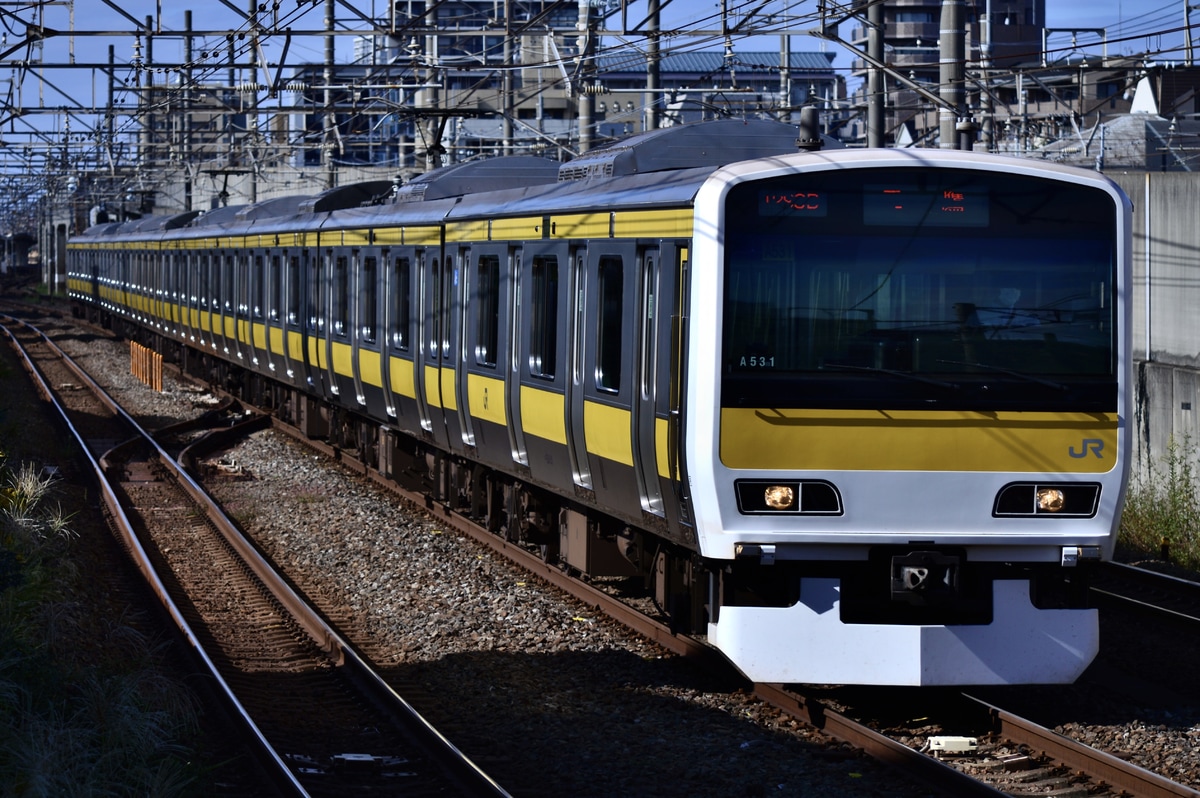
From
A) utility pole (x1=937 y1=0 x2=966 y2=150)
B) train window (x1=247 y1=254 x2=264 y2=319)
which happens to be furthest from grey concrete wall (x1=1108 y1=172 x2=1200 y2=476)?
train window (x1=247 y1=254 x2=264 y2=319)

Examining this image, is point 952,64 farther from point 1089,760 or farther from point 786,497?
point 1089,760

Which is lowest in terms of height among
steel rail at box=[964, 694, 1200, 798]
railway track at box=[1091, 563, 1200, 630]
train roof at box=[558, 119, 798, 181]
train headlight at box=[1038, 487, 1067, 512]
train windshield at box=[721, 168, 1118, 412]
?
railway track at box=[1091, 563, 1200, 630]

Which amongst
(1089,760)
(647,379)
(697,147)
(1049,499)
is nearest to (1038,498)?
(1049,499)

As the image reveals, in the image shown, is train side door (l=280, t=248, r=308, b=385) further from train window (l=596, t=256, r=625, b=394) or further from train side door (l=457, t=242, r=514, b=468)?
train window (l=596, t=256, r=625, b=394)

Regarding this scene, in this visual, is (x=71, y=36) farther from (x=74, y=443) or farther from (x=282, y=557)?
(x=282, y=557)

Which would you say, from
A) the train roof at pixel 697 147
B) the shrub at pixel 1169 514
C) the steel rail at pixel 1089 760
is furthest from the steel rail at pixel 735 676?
the shrub at pixel 1169 514

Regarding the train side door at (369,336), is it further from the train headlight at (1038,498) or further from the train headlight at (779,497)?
the train headlight at (1038,498)

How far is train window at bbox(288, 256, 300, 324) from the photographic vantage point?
19.1 meters

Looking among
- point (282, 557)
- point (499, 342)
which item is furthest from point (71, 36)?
point (499, 342)

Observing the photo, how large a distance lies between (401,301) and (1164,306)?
23.4 ft

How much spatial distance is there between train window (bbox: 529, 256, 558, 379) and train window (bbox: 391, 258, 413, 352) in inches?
140

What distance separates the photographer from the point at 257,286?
2173 cm

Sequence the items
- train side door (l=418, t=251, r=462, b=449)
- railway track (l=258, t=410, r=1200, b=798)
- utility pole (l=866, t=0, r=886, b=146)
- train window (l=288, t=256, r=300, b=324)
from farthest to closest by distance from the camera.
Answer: train window (l=288, t=256, r=300, b=324), utility pole (l=866, t=0, r=886, b=146), train side door (l=418, t=251, r=462, b=449), railway track (l=258, t=410, r=1200, b=798)

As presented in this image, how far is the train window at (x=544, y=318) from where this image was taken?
991cm
